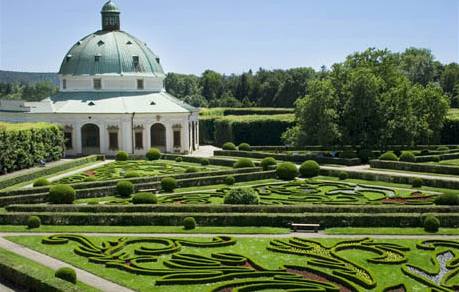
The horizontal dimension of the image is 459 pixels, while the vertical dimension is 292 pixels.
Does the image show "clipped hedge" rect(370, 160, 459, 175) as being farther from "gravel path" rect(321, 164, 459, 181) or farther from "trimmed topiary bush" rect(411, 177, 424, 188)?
"trimmed topiary bush" rect(411, 177, 424, 188)

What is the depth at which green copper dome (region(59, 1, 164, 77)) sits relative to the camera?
74.5 metres

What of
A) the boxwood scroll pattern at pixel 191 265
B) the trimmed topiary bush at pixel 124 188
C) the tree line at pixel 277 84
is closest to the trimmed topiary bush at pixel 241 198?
the boxwood scroll pattern at pixel 191 265

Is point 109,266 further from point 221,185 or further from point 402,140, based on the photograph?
point 402,140

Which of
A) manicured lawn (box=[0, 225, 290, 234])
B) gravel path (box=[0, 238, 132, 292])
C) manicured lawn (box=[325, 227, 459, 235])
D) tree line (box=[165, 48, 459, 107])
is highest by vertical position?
tree line (box=[165, 48, 459, 107])

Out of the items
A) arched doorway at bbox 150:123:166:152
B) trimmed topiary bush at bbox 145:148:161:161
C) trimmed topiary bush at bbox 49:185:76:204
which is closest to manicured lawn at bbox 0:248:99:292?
trimmed topiary bush at bbox 49:185:76:204

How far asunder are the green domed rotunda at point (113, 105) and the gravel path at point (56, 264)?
4129 cm

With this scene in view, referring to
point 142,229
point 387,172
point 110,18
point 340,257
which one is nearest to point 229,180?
point 387,172

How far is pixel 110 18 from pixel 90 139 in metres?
17.8

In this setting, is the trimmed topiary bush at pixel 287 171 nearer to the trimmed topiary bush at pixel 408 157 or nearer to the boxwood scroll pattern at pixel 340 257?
the trimmed topiary bush at pixel 408 157

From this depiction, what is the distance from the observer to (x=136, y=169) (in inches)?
2185

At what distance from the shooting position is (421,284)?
21609 mm

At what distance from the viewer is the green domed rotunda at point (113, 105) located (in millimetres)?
69688

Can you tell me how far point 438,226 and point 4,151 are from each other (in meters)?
35.1

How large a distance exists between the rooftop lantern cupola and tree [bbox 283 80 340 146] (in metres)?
30.7
